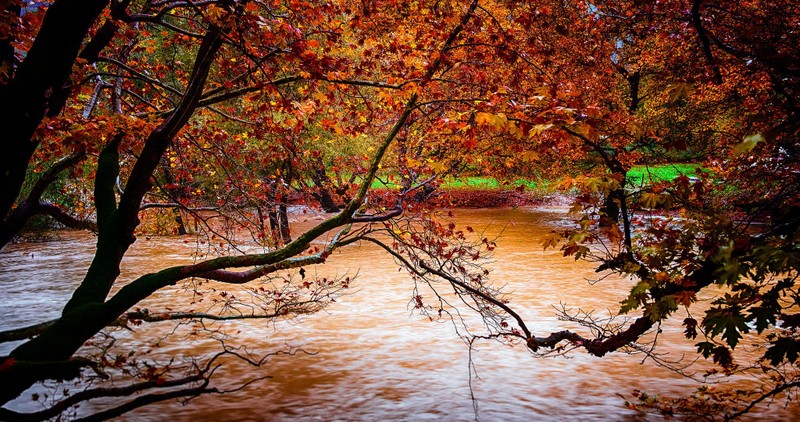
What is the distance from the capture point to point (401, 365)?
31.5ft

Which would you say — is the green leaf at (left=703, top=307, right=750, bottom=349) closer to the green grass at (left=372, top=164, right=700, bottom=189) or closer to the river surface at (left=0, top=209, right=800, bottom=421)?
the green grass at (left=372, top=164, right=700, bottom=189)

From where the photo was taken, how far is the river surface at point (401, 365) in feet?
25.9

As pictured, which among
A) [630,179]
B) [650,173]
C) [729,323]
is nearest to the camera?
[729,323]

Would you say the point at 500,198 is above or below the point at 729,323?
above

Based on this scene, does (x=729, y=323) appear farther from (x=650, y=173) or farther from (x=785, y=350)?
(x=650, y=173)

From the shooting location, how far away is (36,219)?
2334 centimetres

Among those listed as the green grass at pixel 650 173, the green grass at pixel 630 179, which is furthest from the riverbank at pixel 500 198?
the green grass at pixel 650 173

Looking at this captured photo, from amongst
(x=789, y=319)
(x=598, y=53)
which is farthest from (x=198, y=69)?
(x=598, y=53)

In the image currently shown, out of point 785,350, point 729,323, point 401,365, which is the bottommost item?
point 401,365

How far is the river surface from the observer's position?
7883mm

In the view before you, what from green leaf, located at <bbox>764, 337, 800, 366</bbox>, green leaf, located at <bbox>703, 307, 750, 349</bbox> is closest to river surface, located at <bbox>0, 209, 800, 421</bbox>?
green leaf, located at <bbox>703, 307, 750, 349</bbox>

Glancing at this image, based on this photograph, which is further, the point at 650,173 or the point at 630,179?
the point at 630,179

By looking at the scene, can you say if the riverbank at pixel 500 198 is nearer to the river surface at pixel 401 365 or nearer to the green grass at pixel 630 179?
the green grass at pixel 630 179

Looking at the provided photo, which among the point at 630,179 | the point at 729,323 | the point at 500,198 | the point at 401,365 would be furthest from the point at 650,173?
the point at 500,198
